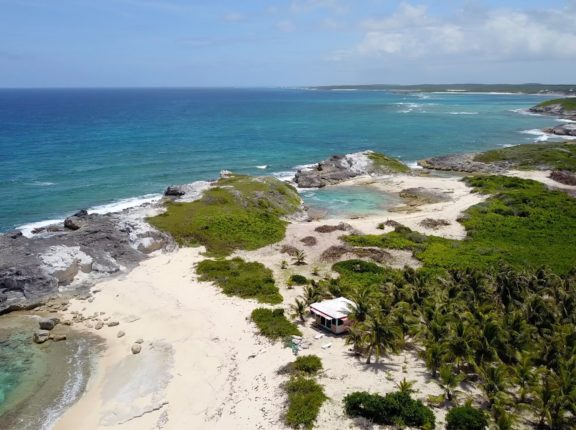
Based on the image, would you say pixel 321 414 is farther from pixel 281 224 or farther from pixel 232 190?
pixel 232 190

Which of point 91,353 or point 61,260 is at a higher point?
point 61,260

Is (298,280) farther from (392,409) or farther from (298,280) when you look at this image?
(392,409)

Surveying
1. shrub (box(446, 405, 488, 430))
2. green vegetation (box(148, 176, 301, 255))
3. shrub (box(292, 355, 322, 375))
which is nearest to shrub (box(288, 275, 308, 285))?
green vegetation (box(148, 176, 301, 255))

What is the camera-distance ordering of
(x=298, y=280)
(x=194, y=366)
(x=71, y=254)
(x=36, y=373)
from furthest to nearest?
1. (x=71, y=254)
2. (x=298, y=280)
3. (x=194, y=366)
4. (x=36, y=373)

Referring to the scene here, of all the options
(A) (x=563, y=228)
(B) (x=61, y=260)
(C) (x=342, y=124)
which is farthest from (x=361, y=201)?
(C) (x=342, y=124)

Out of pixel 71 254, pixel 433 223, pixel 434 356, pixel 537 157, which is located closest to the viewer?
pixel 434 356

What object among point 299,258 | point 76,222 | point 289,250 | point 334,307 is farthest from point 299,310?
point 76,222
